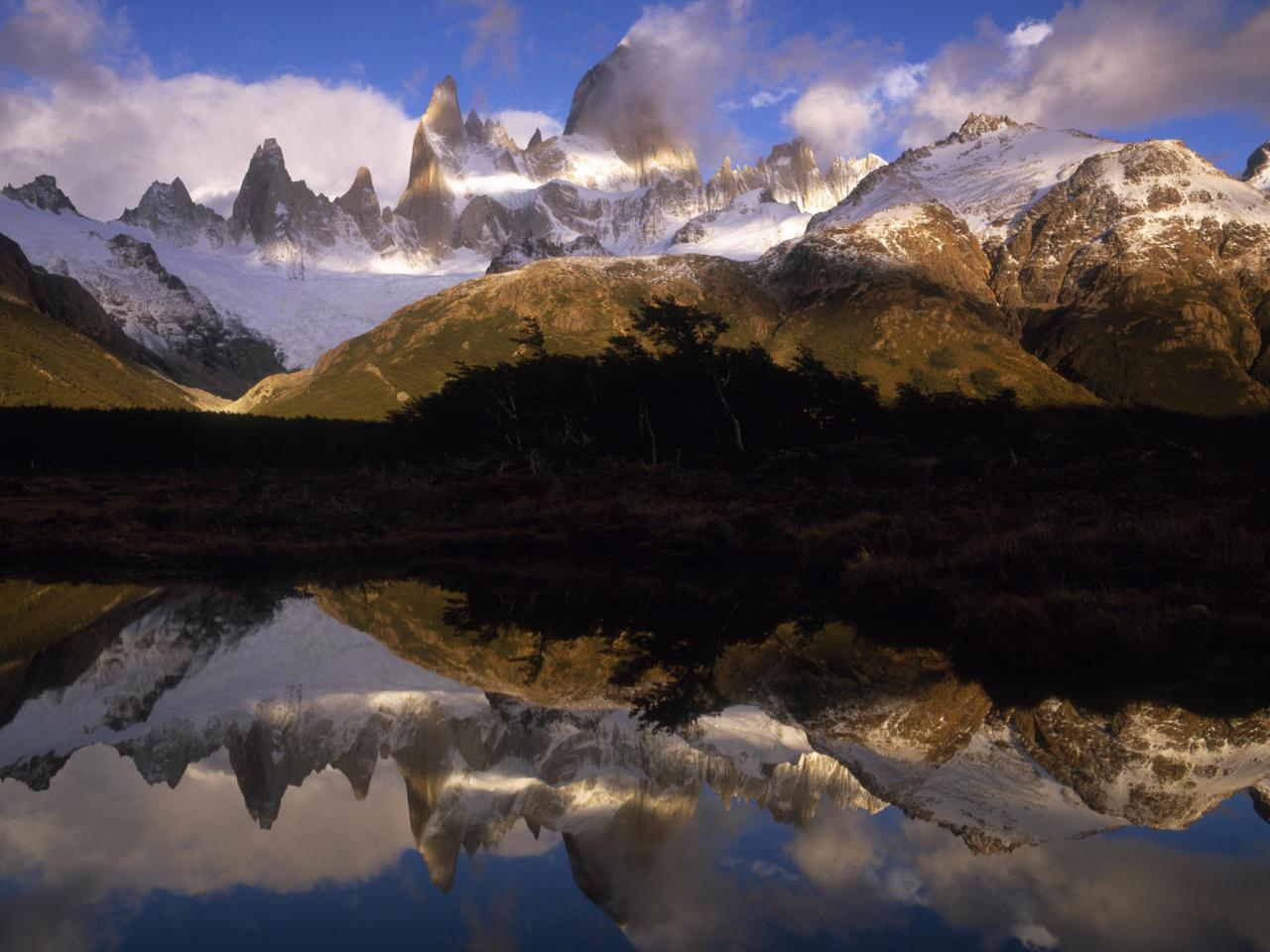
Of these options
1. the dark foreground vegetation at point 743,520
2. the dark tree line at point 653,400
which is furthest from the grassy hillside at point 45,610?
the dark tree line at point 653,400

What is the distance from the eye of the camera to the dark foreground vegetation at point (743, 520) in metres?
15.0

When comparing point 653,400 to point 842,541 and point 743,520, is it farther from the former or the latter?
point 842,541

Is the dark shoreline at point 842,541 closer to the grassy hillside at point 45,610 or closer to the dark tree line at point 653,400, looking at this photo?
the grassy hillside at point 45,610

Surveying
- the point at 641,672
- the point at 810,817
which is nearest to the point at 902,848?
the point at 810,817

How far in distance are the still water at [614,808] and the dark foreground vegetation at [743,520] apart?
3.26 meters

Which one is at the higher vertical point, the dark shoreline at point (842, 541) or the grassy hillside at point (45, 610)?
the dark shoreline at point (842, 541)

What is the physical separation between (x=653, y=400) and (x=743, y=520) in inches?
1514

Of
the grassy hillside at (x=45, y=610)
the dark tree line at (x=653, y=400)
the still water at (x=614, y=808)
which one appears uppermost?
the dark tree line at (x=653, y=400)

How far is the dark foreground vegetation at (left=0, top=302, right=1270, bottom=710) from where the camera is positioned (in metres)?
15.0

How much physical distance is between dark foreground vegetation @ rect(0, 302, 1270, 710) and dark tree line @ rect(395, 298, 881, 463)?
31 centimetres

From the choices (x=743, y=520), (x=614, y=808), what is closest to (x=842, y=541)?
(x=743, y=520)

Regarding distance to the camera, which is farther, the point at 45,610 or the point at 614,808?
the point at 45,610

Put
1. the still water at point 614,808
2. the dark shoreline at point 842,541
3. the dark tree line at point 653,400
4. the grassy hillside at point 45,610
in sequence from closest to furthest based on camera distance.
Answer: the still water at point 614,808, the dark shoreline at point 842,541, the grassy hillside at point 45,610, the dark tree line at point 653,400

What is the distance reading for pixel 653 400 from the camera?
224 feet
